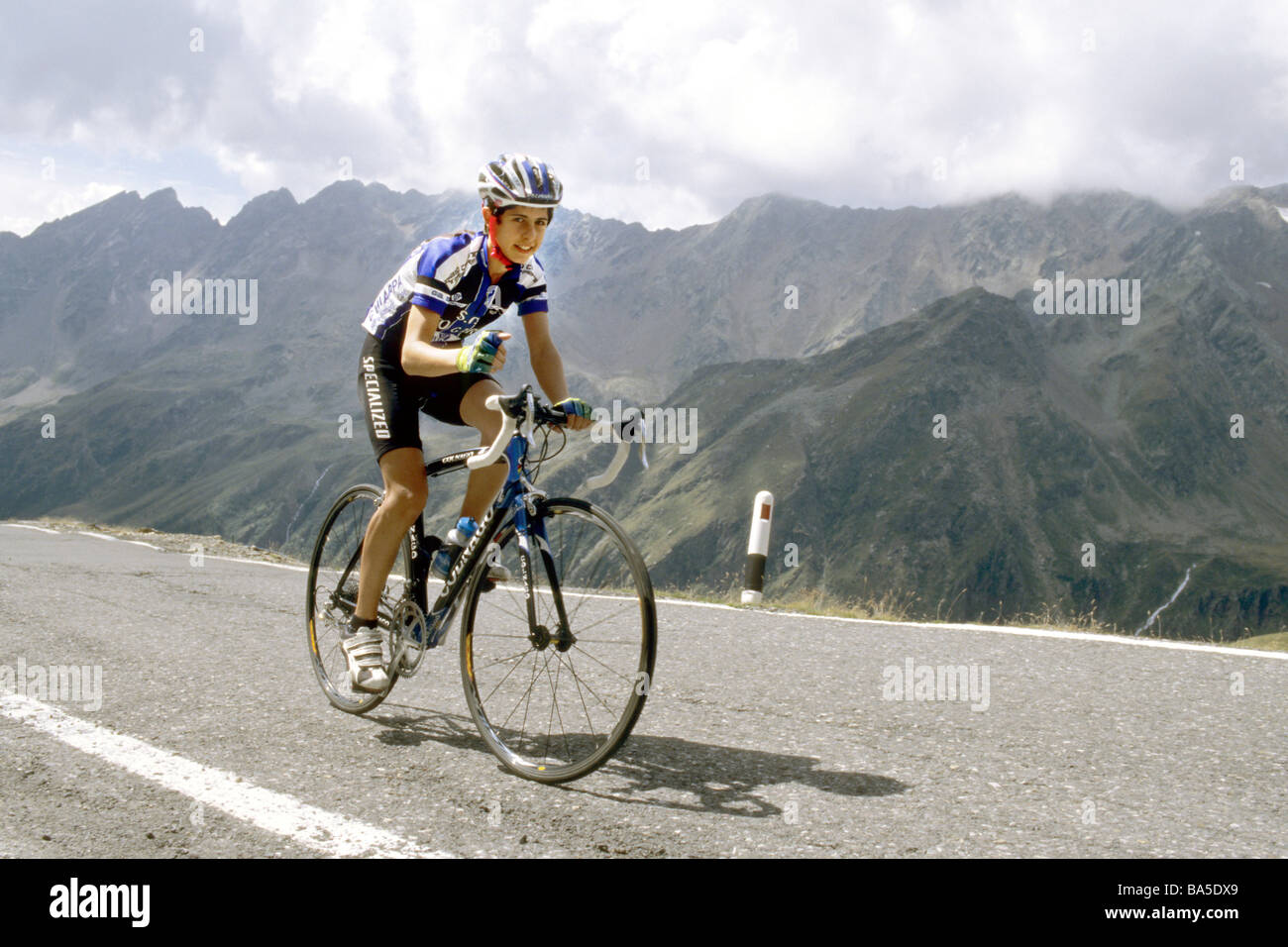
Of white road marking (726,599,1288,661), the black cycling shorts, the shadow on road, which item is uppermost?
the black cycling shorts

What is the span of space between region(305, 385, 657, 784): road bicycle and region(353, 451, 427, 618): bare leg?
113 millimetres

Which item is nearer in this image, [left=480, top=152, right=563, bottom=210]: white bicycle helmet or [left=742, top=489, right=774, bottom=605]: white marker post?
[left=480, top=152, right=563, bottom=210]: white bicycle helmet

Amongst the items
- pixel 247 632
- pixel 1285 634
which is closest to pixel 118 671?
pixel 247 632

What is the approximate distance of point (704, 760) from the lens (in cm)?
475

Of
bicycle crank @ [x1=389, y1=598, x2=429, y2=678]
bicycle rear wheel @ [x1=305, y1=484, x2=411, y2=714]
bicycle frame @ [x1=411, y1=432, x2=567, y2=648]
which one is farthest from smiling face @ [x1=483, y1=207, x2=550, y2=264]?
bicycle crank @ [x1=389, y1=598, x2=429, y2=678]

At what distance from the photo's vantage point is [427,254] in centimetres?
491

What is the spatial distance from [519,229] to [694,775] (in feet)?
9.01

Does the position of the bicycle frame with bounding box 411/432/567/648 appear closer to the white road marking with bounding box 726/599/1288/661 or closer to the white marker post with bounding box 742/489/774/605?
the white road marking with bounding box 726/599/1288/661

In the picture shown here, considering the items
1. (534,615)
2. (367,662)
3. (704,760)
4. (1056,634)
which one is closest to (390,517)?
(367,662)

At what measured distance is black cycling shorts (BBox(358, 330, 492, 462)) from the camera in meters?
5.20

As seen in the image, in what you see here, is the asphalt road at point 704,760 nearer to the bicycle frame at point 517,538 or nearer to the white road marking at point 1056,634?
the white road marking at point 1056,634
